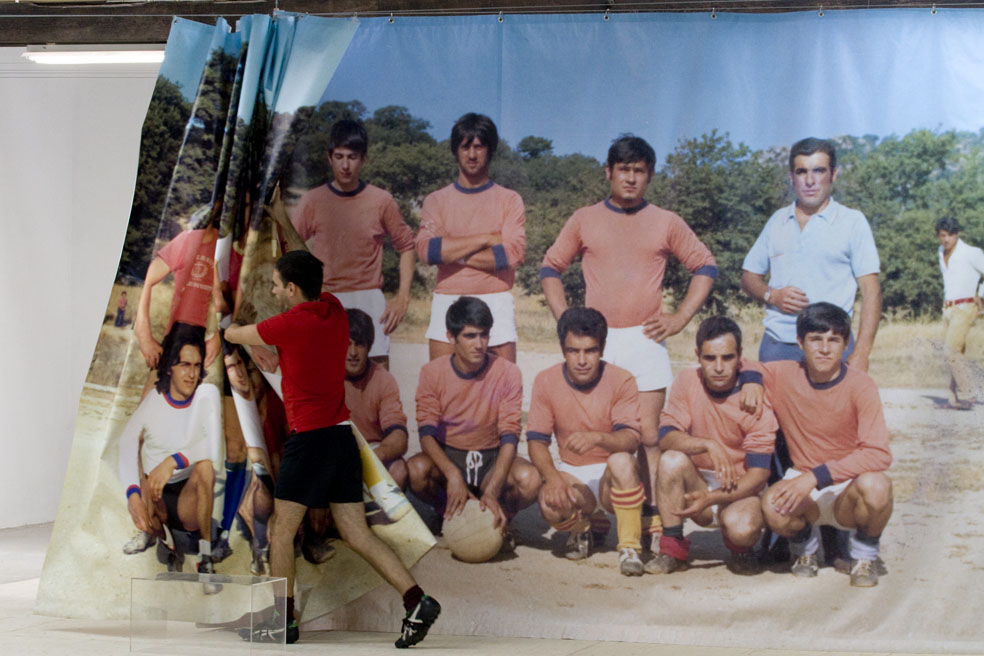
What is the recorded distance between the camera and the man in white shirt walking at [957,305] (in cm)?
436

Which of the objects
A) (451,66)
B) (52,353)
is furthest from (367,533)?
(52,353)

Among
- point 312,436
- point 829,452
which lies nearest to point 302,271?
point 312,436

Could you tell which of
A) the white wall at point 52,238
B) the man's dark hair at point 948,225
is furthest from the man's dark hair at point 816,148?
the white wall at point 52,238

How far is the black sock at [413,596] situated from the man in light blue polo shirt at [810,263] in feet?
4.25

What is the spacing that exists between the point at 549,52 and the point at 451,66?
38 cm

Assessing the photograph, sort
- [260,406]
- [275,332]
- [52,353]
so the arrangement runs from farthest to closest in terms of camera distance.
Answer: [52,353]
[260,406]
[275,332]

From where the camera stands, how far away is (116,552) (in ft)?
14.6

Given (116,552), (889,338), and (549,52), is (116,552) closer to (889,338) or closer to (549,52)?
(549,52)

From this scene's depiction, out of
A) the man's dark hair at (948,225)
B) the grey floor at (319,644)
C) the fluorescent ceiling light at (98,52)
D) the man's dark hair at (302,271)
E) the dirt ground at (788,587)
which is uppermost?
the fluorescent ceiling light at (98,52)

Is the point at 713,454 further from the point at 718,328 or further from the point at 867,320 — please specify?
the point at 867,320

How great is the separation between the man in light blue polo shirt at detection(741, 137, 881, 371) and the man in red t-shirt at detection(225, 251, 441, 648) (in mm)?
1574

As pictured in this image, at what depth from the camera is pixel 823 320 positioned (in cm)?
443

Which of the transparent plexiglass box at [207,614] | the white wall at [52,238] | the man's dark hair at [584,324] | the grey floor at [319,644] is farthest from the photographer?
the white wall at [52,238]

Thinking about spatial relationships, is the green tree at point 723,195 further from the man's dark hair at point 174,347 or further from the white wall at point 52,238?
the white wall at point 52,238
